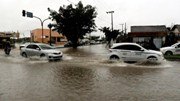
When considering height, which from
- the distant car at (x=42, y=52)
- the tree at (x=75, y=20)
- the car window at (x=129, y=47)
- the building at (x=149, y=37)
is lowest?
the distant car at (x=42, y=52)

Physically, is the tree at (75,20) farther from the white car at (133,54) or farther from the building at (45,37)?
the white car at (133,54)

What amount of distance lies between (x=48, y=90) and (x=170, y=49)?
65.4ft

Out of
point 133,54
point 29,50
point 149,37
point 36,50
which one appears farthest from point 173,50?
point 149,37

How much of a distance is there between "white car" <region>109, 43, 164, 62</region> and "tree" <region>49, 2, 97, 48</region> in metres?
39.4

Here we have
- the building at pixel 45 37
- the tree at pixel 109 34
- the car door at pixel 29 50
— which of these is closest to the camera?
the car door at pixel 29 50

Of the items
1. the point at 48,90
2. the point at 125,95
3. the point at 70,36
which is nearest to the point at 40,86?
the point at 48,90

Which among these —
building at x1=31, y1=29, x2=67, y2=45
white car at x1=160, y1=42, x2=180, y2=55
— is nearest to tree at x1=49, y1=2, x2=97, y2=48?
building at x1=31, y1=29, x2=67, y2=45

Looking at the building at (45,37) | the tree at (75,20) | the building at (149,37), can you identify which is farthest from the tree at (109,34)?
the building at (45,37)

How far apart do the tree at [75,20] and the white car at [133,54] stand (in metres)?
39.4

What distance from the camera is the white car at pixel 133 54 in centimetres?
2188

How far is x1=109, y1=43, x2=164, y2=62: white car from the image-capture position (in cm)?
2188

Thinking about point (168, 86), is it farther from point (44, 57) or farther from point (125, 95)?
point (44, 57)

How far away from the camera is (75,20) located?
6191 cm

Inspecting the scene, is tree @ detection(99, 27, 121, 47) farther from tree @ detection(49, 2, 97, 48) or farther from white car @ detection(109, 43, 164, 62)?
white car @ detection(109, 43, 164, 62)
